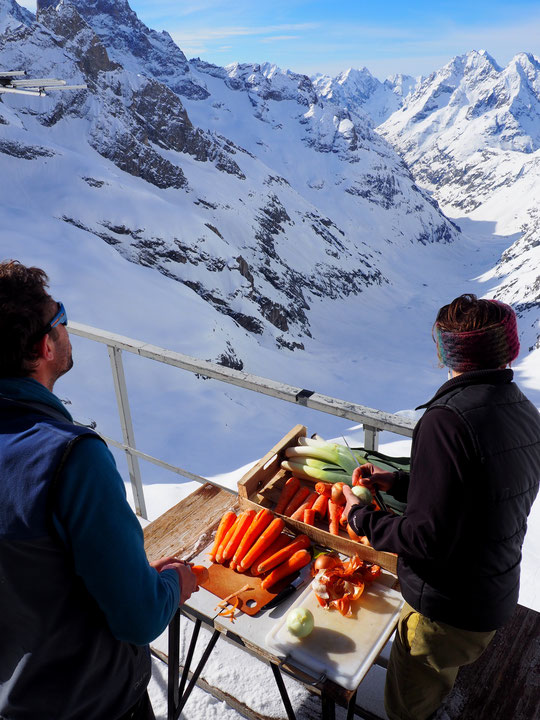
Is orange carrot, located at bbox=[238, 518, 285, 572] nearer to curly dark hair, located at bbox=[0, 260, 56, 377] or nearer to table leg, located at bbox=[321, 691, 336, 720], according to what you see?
table leg, located at bbox=[321, 691, 336, 720]

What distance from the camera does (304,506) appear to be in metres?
2.93

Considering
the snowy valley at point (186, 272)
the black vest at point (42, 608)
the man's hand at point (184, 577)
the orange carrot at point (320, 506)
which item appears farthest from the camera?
the snowy valley at point (186, 272)

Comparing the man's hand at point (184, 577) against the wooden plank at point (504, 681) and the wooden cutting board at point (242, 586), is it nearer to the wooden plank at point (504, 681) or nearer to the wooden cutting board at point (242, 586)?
the wooden cutting board at point (242, 586)

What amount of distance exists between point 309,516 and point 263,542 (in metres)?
0.32

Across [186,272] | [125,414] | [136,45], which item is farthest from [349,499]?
[136,45]

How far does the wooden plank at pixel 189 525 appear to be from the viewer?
296 cm

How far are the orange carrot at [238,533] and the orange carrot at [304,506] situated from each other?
0.82 ft

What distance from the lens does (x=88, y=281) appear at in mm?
33594

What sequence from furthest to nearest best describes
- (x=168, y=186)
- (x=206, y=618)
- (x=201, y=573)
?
(x=168, y=186) < (x=201, y=573) < (x=206, y=618)

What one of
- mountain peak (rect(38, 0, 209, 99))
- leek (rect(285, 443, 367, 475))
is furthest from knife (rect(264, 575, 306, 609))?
mountain peak (rect(38, 0, 209, 99))

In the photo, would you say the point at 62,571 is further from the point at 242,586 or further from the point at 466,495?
the point at 466,495

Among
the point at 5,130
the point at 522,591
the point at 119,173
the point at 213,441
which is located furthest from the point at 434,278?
the point at 522,591

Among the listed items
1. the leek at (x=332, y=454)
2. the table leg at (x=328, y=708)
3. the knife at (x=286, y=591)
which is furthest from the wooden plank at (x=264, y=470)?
the table leg at (x=328, y=708)

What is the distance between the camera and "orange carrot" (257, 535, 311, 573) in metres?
2.59
